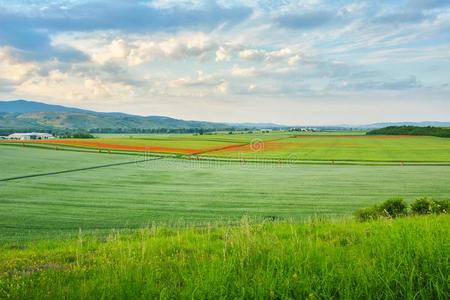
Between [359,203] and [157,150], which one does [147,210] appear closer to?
[359,203]

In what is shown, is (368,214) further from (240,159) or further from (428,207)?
(240,159)

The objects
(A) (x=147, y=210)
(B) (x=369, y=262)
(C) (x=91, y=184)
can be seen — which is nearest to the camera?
(B) (x=369, y=262)

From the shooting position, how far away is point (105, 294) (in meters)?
6.38

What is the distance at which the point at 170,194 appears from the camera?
38.3 meters

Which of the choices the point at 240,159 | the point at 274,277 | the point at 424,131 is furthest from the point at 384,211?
the point at 424,131

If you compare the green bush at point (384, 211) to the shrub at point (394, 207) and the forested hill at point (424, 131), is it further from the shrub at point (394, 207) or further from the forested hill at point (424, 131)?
the forested hill at point (424, 131)

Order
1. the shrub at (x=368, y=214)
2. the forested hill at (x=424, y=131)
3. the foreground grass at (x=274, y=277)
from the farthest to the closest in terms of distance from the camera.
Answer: the forested hill at (x=424, y=131), the shrub at (x=368, y=214), the foreground grass at (x=274, y=277)

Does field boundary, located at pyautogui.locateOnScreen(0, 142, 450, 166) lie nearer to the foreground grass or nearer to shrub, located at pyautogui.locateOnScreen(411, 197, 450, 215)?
shrub, located at pyautogui.locateOnScreen(411, 197, 450, 215)

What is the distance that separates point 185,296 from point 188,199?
29.3 metres

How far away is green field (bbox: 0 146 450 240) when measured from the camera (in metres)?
25.7

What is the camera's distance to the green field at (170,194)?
25688mm

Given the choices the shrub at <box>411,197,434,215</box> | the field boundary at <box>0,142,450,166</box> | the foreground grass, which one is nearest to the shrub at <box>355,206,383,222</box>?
the shrub at <box>411,197,434,215</box>

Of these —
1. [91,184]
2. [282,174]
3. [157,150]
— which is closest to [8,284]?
[91,184]

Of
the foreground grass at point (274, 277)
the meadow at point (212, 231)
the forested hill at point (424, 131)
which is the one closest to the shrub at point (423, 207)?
A: the meadow at point (212, 231)
